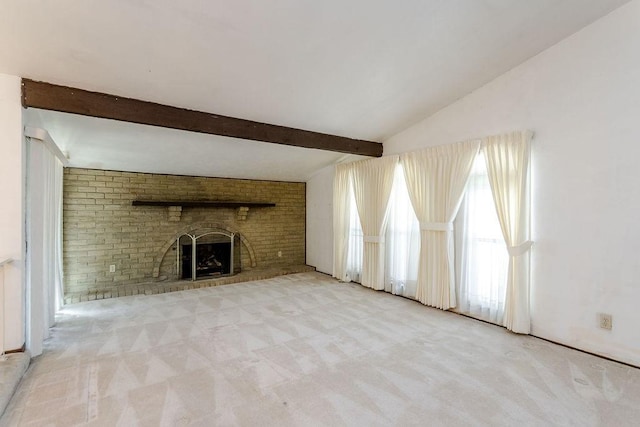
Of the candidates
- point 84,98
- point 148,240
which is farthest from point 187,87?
point 148,240

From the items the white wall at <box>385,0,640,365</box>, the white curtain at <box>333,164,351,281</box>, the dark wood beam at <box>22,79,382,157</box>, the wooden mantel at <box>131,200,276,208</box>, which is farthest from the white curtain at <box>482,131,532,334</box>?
the wooden mantel at <box>131,200,276,208</box>

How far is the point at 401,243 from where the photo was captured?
4.61 metres

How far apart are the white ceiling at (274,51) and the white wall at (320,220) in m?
2.28

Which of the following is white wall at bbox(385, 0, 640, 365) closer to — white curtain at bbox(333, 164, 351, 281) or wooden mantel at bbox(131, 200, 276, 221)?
white curtain at bbox(333, 164, 351, 281)

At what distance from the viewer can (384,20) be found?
2434 millimetres

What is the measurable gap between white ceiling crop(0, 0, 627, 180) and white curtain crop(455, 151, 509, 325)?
1.25 meters

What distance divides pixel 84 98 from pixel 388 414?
142 inches

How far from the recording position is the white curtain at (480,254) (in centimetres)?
346

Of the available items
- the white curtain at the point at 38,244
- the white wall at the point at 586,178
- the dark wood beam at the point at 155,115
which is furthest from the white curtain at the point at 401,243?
the white curtain at the point at 38,244

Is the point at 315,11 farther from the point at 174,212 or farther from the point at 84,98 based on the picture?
the point at 174,212

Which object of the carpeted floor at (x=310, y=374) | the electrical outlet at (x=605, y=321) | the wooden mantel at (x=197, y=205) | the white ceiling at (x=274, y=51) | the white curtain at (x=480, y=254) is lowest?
the carpeted floor at (x=310, y=374)

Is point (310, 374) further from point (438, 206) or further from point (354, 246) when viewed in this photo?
point (354, 246)

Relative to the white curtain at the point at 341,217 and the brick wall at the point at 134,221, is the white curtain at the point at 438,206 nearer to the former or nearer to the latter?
the white curtain at the point at 341,217

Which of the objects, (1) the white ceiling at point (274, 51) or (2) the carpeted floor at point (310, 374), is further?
(1) the white ceiling at point (274, 51)
